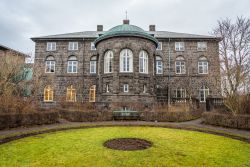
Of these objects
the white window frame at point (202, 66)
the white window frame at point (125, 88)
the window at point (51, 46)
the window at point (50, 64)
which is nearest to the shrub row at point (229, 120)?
the white window frame at point (125, 88)

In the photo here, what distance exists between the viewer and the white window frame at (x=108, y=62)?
2372 centimetres

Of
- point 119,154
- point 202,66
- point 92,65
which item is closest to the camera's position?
point 119,154

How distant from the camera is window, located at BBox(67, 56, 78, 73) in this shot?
106ft

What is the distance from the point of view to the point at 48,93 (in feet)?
104

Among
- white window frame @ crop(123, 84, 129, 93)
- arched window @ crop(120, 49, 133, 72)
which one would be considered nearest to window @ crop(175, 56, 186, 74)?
arched window @ crop(120, 49, 133, 72)

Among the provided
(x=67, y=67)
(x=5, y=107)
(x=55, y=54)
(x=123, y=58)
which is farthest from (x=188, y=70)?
(x=5, y=107)

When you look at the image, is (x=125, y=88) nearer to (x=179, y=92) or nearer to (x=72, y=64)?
(x=179, y=92)

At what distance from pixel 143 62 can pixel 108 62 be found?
4235mm

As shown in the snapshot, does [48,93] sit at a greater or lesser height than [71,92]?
lesser

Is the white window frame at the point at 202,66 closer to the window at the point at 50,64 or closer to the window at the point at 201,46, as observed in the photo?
the window at the point at 201,46

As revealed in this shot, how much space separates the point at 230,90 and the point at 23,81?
788 inches

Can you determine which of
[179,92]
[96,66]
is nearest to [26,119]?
[96,66]

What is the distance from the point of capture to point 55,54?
32562 millimetres

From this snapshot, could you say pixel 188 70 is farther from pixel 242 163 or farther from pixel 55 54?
pixel 242 163
